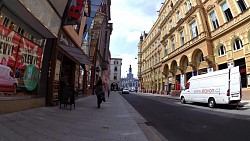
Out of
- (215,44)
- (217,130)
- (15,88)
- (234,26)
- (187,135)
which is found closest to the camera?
(187,135)

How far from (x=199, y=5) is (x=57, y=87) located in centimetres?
2484

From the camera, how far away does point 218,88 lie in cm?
1554

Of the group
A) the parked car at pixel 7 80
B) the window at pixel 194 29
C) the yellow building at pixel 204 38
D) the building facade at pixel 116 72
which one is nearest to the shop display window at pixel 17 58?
the parked car at pixel 7 80

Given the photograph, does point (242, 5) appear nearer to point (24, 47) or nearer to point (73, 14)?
point (73, 14)

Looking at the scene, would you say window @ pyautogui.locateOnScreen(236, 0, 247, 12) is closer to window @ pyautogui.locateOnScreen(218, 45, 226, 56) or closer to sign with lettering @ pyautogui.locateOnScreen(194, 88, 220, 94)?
window @ pyautogui.locateOnScreen(218, 45, 226, 56)

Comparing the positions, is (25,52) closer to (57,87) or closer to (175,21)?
(57,87)

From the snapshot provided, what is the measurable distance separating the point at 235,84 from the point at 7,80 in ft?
48.0

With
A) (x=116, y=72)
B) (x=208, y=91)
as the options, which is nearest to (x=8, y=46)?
(x=208, y=91)

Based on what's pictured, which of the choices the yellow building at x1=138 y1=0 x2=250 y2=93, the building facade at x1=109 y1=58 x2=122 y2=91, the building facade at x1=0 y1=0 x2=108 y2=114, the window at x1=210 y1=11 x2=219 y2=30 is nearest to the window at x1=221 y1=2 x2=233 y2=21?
the yellow building at x1=138 y1=0 x2=250 y2=93

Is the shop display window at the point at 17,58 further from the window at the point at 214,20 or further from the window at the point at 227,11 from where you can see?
the window at the point at 214,20

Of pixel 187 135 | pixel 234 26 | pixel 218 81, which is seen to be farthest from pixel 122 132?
pixel 234 26

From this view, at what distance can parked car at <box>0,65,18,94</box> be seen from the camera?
7.24 metres

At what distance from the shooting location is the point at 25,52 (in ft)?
29.6

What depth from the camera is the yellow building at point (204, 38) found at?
69.3 feet
